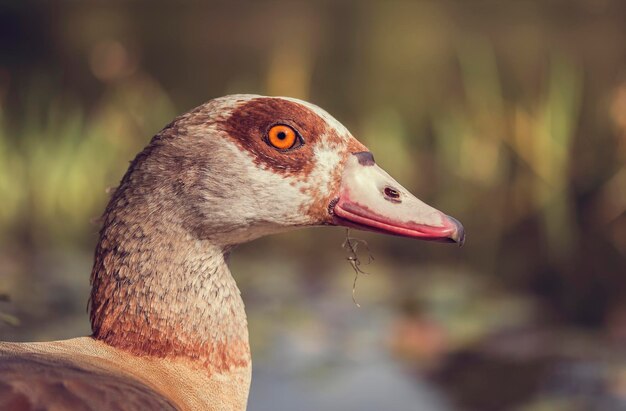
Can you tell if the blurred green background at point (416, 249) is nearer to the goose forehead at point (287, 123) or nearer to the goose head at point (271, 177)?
the goose head at point (271, 177)

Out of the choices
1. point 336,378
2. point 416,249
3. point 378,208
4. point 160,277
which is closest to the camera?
point 160,277

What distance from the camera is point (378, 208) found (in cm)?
263

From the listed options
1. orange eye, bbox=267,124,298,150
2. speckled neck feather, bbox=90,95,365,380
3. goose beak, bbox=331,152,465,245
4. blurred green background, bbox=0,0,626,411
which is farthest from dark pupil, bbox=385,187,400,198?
blurred green background, bbox=0,0,626,411

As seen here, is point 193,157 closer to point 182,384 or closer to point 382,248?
point 182,384

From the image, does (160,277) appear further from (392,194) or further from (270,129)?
(392,194)

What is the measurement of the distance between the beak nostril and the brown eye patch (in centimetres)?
20

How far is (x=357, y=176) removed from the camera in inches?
104

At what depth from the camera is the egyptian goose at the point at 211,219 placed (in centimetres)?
251

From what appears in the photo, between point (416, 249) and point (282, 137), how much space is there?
11.2 feet

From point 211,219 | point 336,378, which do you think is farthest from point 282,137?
point 336,378

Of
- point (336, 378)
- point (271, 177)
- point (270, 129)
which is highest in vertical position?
point (270, 129)

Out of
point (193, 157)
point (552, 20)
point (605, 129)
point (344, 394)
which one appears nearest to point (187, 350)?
point (193, 157)

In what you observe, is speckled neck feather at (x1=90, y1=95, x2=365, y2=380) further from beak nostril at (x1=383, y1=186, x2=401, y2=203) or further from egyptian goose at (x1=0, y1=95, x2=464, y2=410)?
beak nostril at (x1=383, y1=186, x2=401, y2=203)

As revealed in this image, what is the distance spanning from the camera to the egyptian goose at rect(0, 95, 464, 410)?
8.22 feet
